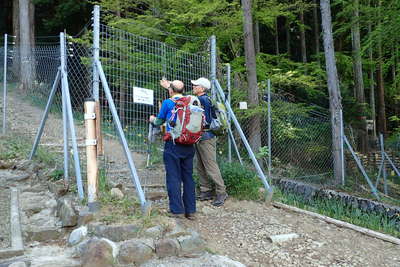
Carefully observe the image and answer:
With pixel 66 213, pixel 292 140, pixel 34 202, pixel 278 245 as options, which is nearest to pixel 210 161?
pixel 278 245

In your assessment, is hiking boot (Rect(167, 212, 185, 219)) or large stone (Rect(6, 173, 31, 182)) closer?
hiking boot (Rect(167, 212, 185, 219))

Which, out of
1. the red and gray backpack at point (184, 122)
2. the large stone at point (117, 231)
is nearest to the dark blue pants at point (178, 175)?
the red and gray backpack at point (184, 122)

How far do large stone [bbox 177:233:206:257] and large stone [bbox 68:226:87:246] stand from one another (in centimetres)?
96

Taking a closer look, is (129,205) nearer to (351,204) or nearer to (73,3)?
(351,204)

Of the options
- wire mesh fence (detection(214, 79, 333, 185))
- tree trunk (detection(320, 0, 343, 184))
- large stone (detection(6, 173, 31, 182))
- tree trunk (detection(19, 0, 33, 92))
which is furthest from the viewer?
tree trunk (detection(19, 0, 33, 92))

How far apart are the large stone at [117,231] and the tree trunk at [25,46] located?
35.5 feet

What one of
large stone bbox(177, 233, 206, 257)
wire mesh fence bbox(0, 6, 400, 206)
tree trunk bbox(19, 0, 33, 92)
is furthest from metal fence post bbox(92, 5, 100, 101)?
tree trunk bbox(19, 0, 33, 92)

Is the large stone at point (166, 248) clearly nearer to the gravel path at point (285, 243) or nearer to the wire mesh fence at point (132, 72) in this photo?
the gravel path at point (285, 243)

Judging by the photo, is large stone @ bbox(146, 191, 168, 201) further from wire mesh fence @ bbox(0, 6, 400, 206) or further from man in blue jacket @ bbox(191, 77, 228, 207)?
man in blue jacket @ bbox(191, 77, 228, 207)

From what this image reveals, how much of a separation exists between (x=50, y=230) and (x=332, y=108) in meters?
7.78

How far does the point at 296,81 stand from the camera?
10.4m

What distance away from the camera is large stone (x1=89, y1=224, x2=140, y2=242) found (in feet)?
12.2

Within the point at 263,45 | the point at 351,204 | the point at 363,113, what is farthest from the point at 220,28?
the point at 263,45

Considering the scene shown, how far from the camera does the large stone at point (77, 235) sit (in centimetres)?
379
